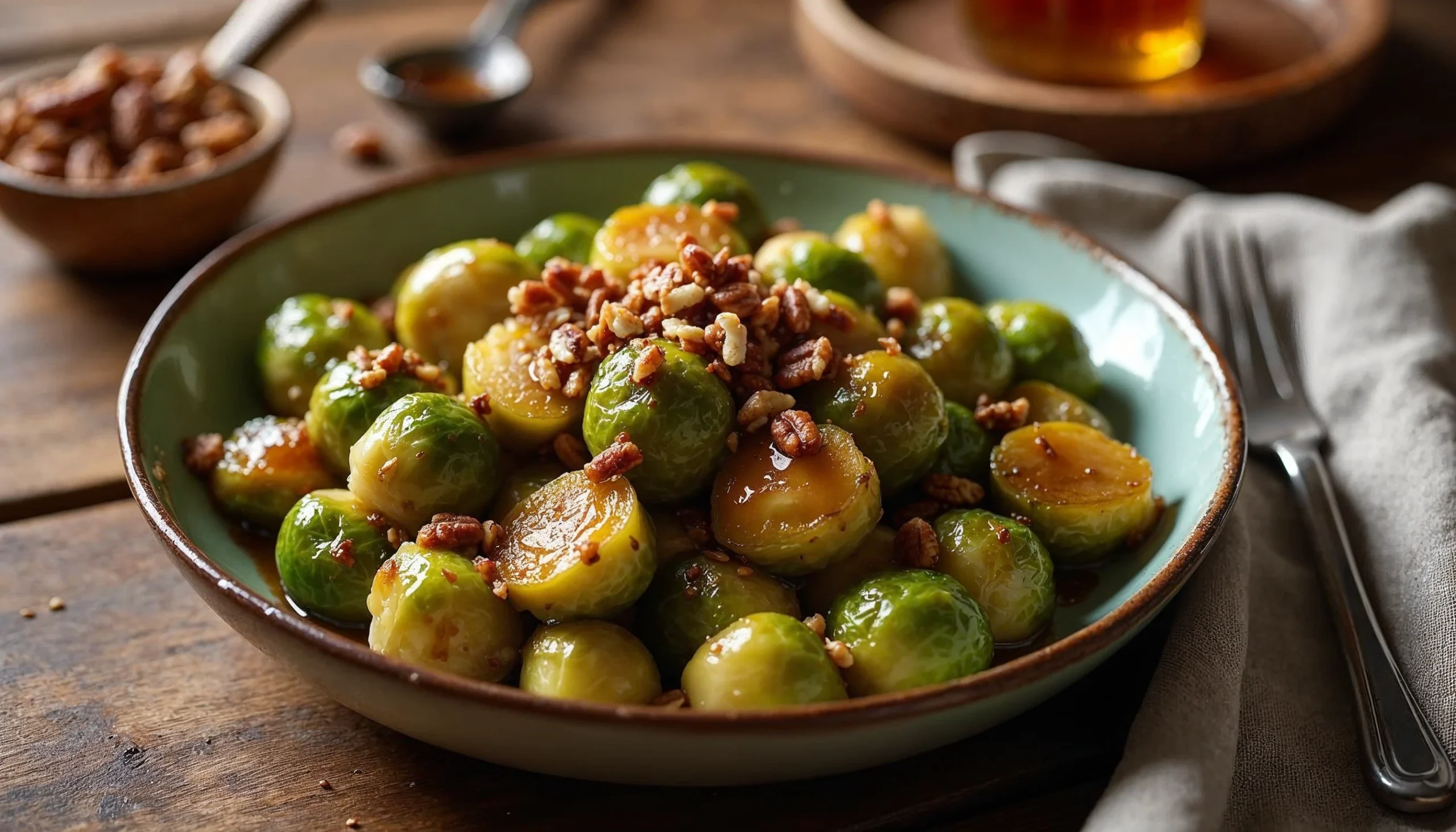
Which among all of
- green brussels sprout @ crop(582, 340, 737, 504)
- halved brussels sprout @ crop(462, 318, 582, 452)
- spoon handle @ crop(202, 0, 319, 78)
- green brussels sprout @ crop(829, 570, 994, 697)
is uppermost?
green brussels sprout @ crop(582, 340, 737, 504)

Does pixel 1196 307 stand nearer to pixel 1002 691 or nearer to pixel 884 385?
pixel 884 385

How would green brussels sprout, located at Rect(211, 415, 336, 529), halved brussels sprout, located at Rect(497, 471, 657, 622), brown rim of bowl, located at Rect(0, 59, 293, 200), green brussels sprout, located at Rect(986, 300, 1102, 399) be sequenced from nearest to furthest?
1. halved brussels sprout, located at Rect(497, 471, 657, 622)
2. green brussels sprout, located at Rect(211, 415, 336, 529)
3. green brussels sprout, located at Rect(986, 300, 1102, 399)
4. brown rim of bowl, located at Rect(0, 59, 293, 200)

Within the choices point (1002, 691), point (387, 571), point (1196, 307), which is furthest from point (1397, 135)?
point (387, 571)

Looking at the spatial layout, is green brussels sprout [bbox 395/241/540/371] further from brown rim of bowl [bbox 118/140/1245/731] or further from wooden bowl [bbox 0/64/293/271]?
wooden bowl [bbox 0/64/293/271]

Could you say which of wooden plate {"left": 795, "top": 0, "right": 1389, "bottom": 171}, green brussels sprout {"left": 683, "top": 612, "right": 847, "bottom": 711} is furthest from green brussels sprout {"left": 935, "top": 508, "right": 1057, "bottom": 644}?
wooden plate {"left": 795, "top": 0, "right": 1389, "bottom": 171}

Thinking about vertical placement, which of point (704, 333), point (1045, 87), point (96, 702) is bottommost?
point (96, 702)

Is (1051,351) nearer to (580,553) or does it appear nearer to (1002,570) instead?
(1002,570)
